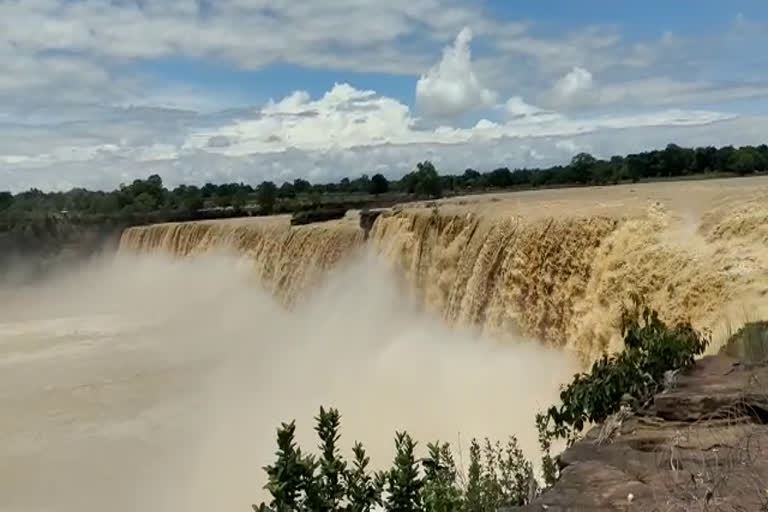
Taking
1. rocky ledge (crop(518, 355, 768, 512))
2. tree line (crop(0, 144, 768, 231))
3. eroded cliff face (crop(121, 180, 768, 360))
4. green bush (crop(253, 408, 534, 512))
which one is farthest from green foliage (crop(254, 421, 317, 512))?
tree line (crop(0, 144, 768, 231))

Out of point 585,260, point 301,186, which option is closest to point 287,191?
point 301,186

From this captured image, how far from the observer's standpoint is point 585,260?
12.1m

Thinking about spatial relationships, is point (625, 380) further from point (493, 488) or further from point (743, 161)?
point (743, 161)

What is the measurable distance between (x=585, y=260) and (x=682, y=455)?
24.4ft

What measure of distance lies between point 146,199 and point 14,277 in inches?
844

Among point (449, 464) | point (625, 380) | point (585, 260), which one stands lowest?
point (625, 380)

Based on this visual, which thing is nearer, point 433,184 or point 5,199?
point 433,184

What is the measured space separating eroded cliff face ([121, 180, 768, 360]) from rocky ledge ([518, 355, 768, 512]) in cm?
230

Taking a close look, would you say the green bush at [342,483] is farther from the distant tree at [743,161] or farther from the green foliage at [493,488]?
the distant tree at [743,161]

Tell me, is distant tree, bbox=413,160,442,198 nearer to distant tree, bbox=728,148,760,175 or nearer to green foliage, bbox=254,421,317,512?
distant tree, bbox=728,148,760,175

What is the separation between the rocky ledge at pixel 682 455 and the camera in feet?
13.0

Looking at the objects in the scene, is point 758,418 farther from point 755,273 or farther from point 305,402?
point 305,402

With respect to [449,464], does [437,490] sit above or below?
above

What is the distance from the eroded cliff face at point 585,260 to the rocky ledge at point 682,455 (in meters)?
2.30
